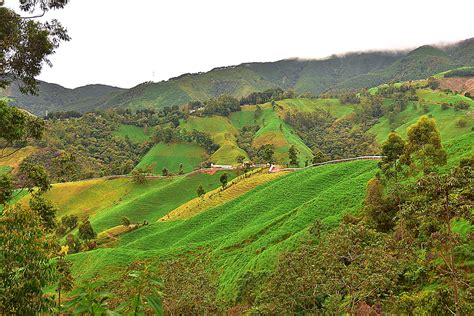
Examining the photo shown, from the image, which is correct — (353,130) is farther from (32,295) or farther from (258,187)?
→ (32,295)

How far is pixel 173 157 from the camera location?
170375 mm

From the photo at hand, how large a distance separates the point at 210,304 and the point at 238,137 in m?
166

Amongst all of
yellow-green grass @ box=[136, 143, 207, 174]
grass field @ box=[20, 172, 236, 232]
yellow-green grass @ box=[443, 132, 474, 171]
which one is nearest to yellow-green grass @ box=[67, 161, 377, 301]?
yellow-green grass @ box=[443, 132, 474, 171]

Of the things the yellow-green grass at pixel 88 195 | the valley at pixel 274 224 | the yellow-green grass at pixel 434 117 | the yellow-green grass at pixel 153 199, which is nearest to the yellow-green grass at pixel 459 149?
the valley at pixel 274 224

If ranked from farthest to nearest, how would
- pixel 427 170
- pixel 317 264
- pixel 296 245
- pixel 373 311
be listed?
pixel 296 245 < pixel 427 170 < pixel 317 264 < pixel 373 311

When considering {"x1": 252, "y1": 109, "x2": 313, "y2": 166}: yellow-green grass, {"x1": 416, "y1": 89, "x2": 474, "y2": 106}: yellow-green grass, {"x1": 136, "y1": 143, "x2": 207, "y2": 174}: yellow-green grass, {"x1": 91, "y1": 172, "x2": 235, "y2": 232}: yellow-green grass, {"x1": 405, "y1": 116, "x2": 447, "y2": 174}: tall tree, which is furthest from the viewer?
{"x1": 416, "y1": 89, "x2": 474, "y2": 106}: yellow-green grass

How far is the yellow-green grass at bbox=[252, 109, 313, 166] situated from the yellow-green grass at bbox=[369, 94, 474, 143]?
3570cm

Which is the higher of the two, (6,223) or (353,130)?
(6,223)

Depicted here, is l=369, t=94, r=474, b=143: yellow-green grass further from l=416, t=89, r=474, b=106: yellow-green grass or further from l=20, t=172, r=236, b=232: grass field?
l=20, t=172, r=236, b=232: grass field

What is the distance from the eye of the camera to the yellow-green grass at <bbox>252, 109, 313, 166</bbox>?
153 meters

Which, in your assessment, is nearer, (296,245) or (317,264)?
(317,264)

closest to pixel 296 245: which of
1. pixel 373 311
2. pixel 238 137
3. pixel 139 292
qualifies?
pixel 373 311

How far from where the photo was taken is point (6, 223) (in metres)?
11.8

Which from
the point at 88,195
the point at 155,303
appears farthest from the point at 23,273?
the point at 88,195
